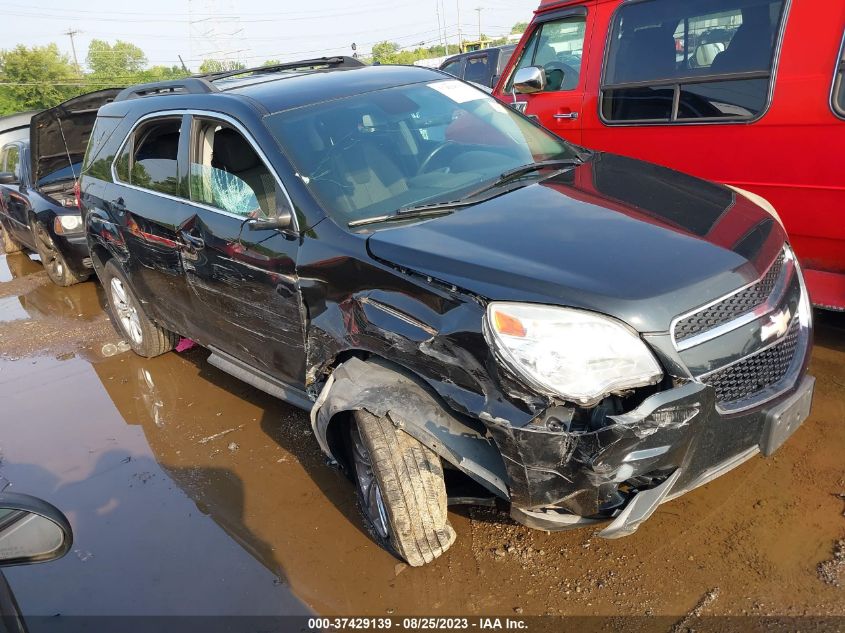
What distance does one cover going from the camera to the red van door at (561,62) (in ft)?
16.6

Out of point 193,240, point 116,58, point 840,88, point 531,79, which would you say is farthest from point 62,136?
point 116,58

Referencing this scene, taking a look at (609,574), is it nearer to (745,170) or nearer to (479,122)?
(479,122)

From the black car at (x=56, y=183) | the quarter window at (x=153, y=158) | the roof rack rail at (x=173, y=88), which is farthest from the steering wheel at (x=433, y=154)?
the black car at (x=56, y=183)

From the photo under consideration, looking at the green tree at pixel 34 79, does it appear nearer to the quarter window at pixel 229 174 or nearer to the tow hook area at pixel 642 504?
the quarter window at pixel 229 174

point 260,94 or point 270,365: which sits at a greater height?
point 260,94

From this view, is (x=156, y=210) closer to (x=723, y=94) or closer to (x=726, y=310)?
→ (x=726, y=310)

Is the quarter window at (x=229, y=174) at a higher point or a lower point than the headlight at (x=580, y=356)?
higher

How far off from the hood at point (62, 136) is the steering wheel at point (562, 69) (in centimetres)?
495

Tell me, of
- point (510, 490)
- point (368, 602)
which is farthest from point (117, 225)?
point (510, 490)

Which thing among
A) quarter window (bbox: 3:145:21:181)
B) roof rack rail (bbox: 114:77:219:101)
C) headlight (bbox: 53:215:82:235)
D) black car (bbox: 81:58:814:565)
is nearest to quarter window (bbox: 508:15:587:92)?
black car (bbox: 81:58:814:565)

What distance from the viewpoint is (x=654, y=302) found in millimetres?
2232

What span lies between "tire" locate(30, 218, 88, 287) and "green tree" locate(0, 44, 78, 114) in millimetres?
39420

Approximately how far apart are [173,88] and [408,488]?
3053 millimetres

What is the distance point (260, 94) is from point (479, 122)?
3.82 feet
